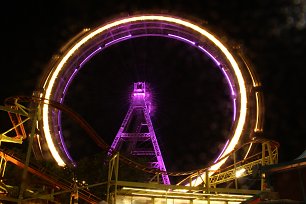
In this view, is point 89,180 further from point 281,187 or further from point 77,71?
point 281,187

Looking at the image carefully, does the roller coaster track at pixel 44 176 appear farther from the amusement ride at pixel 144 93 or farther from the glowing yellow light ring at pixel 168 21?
the glowing yellow light ring at pixel 168 21

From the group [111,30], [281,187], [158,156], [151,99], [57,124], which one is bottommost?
[281,187]

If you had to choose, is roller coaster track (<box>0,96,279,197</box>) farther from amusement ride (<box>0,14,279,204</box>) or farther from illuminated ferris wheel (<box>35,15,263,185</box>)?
illuminated ferris wheel (<box>35,15,263,185</box>)

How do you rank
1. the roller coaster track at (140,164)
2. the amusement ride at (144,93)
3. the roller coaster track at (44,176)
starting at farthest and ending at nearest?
the amusement ride at (144,93) < the roller coaster track at (44,176) < the roller coaster track at (140,164)

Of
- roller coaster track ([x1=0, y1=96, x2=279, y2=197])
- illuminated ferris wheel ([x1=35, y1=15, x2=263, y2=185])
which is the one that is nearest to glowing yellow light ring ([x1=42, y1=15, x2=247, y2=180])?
illuminated ferris wheel ([x1=35, y1=15, x2=263, y2=185])

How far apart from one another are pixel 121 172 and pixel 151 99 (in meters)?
6.42

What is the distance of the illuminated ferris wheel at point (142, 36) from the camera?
27719 millimetres

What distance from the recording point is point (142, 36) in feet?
105

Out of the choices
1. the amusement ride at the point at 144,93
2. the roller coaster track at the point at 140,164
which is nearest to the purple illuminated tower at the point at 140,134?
the amusement ride at the point at 144,93

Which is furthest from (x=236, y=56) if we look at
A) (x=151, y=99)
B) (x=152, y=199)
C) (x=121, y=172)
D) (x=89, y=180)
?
(x=152, y=199)

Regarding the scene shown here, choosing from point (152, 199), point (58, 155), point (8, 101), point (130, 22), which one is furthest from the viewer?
point (130, 22)

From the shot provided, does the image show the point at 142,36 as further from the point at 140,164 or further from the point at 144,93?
the point at 140,164

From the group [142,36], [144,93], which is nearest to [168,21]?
[142,36]

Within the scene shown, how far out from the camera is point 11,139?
64.2ft
